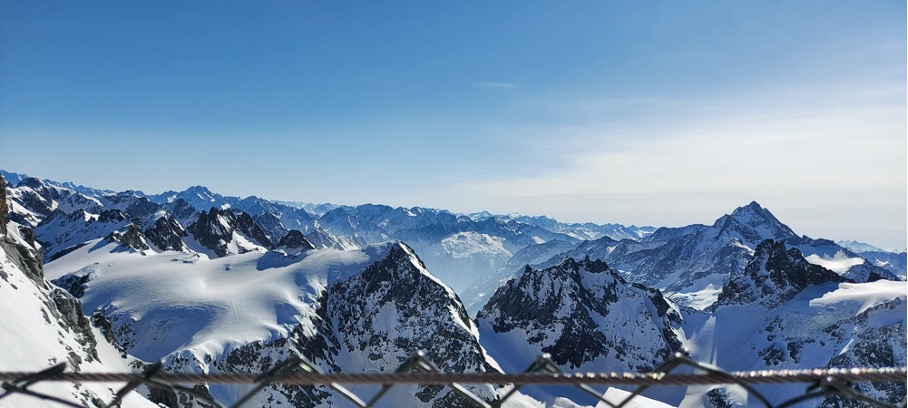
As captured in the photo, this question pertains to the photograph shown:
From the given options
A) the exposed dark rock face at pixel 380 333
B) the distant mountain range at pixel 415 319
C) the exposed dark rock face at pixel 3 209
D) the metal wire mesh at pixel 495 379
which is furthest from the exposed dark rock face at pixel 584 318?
the metal wire mesh at pixel 495 379

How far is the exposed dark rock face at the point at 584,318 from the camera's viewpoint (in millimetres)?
170875

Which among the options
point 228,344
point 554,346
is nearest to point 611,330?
point 554,346

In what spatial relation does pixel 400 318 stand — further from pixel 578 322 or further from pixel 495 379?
pixel 495 379

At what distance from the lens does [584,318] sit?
176m

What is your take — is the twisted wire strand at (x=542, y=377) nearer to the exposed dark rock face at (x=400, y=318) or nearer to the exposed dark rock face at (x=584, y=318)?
the exposed dark rock face at (x=400, y=318)

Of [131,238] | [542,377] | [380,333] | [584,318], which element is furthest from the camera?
[131,238]

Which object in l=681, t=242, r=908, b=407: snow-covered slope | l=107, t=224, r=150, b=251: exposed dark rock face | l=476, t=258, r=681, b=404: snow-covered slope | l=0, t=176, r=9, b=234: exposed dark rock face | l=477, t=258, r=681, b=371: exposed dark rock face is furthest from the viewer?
l=107, t=224, r=150, b=251: exposed dark rock face

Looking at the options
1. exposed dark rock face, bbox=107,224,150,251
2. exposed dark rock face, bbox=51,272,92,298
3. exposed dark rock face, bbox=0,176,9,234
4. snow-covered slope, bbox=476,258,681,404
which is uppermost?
exposed dark rock face, bbox=0,176,9,234

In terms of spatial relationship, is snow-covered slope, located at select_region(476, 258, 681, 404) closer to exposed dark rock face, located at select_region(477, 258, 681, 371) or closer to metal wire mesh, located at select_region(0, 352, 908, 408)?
exposed dark rock face, located at select_region(477, 258, 681, 371)

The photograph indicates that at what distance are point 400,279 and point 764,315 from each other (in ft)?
483

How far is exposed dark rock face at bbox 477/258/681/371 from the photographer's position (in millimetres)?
170875

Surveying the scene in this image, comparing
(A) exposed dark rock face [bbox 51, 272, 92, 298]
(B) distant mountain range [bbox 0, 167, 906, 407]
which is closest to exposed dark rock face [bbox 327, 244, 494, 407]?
(B) distant mountain range [bbox 0, 167, 906, 407]

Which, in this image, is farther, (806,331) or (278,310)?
(806,331)

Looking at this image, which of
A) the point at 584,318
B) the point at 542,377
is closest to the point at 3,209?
the point at 542,377
